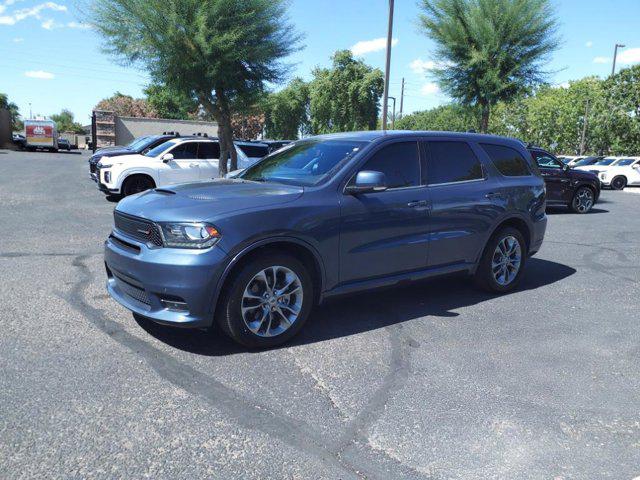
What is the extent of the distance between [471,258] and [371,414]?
9.33 ft

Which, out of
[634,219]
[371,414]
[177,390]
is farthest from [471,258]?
[634,219]

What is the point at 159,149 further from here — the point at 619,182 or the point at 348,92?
the point at 348,92

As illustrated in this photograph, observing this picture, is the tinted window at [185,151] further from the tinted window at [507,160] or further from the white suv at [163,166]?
the tinted window at [507,160]

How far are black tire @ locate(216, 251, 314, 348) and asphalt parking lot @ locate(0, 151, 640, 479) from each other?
13 centimetres

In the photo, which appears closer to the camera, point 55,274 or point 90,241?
point 55,274

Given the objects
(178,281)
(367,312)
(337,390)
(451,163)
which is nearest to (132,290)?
(178,281)

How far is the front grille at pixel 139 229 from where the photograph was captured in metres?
4.02

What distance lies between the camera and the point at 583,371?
4.06 meters

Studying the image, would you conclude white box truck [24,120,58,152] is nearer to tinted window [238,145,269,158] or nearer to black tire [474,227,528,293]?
tinted window [238,145,269,158]

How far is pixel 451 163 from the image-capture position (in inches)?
218

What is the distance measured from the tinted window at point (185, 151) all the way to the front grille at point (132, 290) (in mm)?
9601

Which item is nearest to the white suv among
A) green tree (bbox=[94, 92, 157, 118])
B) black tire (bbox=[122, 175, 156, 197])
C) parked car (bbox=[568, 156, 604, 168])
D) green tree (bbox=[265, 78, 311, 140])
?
black tire (bbox=[122, 175, 156, 197])

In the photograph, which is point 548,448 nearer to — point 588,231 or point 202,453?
point 202,453

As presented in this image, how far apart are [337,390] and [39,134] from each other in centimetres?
5054
